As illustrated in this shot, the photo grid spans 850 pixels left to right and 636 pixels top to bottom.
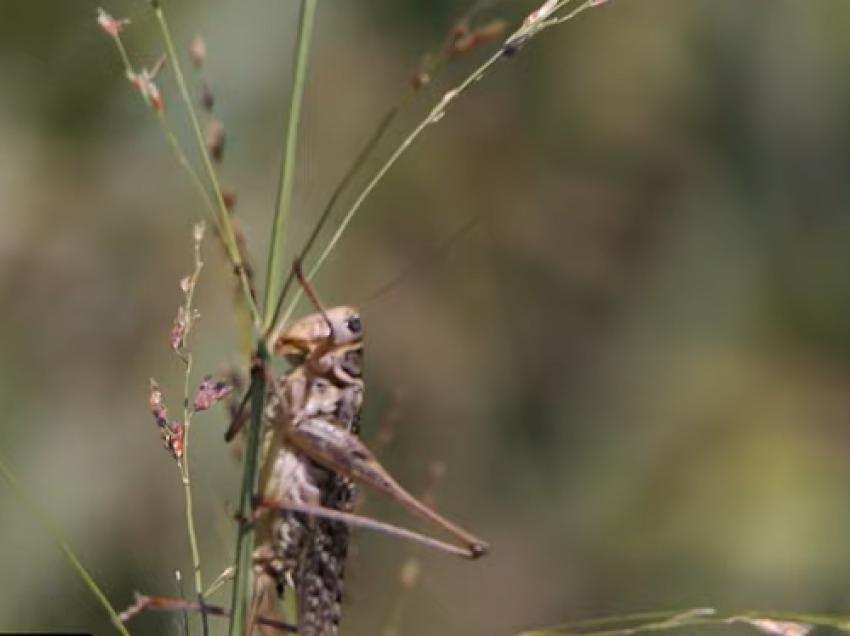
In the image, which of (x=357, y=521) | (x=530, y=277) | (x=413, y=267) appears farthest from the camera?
(x=530, y=277)

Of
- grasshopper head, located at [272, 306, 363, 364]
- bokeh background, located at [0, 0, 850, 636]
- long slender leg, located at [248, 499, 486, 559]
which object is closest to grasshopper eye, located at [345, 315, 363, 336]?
grasshopper head, located at [272, 306, 363, 364]

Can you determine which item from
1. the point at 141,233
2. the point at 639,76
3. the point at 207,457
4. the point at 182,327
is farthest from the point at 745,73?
the point at 182,327

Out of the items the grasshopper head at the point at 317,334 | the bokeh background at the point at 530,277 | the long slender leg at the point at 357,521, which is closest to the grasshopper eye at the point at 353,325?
the grasshopper head at the point at 317,334

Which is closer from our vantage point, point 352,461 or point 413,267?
point 352,461

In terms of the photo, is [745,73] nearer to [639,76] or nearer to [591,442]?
[639,76]

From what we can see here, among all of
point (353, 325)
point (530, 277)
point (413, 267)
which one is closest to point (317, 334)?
point (353, 325)

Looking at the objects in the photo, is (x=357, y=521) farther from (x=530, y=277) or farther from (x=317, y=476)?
(x=530, y=277)

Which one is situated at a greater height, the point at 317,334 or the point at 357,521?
the point at 317,334

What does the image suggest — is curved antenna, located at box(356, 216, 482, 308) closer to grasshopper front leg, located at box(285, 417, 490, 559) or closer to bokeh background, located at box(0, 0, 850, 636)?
grasshopper front leg, located at box(285, 417, 490, 559)
